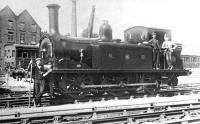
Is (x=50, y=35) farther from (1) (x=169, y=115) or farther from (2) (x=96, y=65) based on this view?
(1) (x=169, y=115)

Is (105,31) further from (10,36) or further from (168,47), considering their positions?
(10,36)

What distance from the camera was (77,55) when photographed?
11055mm

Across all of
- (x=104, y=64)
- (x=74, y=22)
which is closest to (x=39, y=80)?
(x=104, y=64)

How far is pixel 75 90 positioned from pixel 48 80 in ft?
3.72

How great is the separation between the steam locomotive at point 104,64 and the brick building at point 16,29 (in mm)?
26612

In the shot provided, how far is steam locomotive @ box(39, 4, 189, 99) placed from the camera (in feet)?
34.1

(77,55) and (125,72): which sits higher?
(77,55)

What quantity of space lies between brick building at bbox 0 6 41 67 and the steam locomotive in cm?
2661

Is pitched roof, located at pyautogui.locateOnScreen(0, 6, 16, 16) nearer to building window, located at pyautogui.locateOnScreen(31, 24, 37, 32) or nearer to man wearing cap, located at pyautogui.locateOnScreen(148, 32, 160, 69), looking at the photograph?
building window, located at pyautogui.locateOnScreen(31, 24, 37, 32)

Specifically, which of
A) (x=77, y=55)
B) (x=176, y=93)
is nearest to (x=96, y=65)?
(x=77, y=55)

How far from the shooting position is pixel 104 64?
11234 mm

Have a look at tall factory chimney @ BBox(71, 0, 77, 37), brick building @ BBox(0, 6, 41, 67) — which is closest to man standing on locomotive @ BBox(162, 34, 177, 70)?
tall factory chimney @ BBox(71, 0, 77, 37)

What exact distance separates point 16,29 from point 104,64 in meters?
31.6

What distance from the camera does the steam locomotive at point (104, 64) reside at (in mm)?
10387
